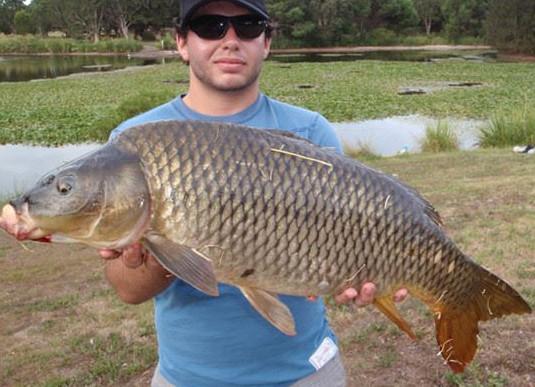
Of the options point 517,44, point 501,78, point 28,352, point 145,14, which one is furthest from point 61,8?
point 28,352

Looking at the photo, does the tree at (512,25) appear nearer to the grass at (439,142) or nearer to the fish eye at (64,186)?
the grass at (439,142)

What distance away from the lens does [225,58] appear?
2.15 meters

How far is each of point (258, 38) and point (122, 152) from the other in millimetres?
760

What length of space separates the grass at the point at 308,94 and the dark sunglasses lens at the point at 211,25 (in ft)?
40.4

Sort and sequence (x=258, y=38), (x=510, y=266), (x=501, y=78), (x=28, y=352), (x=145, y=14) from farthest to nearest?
(x=145, y=14), (x=501, y=78), (x=510, y=266), (x=28, y=352), (x=258, y=38)

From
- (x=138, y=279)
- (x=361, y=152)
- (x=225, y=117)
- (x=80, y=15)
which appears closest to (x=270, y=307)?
(x=138, y=279)

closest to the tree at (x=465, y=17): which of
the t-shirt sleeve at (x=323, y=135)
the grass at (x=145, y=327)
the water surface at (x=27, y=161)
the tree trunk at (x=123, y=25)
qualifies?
the tree trunk at (x=123, y=25)

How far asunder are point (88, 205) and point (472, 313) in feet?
4.39

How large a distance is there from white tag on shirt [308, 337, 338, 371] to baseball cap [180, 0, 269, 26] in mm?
1188

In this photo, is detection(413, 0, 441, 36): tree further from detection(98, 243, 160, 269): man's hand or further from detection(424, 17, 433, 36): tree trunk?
detection(98, 243, 160, 269): man's hand

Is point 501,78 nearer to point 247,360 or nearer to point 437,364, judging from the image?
point 437,364

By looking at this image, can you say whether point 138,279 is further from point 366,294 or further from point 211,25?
point 211,25

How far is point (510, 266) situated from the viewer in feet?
15.6

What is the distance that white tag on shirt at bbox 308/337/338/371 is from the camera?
6.95ft
